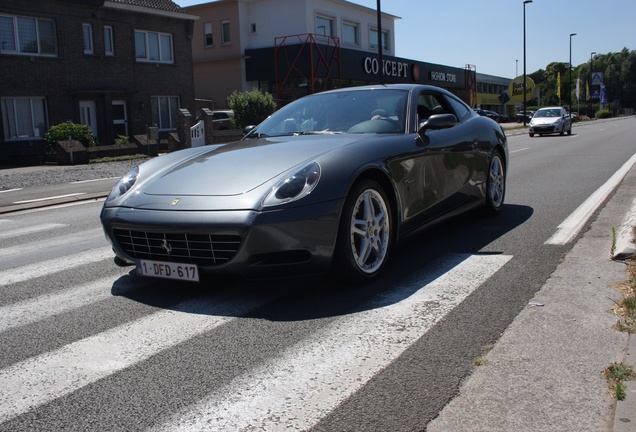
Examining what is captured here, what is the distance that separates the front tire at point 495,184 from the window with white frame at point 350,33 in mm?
39063

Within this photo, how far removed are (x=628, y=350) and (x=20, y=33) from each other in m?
27.5

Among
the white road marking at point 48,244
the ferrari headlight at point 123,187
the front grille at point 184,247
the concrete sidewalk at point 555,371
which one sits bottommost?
the concrete sidewalk at point 555,371

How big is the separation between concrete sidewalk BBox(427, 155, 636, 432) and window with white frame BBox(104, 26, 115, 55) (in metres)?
28.7

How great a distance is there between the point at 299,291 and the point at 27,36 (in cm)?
2567

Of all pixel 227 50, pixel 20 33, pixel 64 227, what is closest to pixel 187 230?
pixel 64 227

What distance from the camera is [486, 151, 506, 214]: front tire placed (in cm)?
745

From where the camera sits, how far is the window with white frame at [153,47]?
31.9 metres

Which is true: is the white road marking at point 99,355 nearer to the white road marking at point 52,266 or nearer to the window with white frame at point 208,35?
the white road marking at point 52,266

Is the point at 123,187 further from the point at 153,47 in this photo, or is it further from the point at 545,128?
the point at 545,128

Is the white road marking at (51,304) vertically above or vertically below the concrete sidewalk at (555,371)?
above

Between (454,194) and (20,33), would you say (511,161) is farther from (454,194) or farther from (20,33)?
(20,33)

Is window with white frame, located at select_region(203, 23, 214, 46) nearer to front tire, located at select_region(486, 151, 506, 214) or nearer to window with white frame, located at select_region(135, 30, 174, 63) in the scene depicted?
window with white frame, located at select_region(135, 30, 174, 63)

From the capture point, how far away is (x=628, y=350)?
338 cm

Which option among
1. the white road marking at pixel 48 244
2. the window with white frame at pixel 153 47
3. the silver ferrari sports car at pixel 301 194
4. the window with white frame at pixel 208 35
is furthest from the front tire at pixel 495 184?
the window with white frame at pixel 208 35
